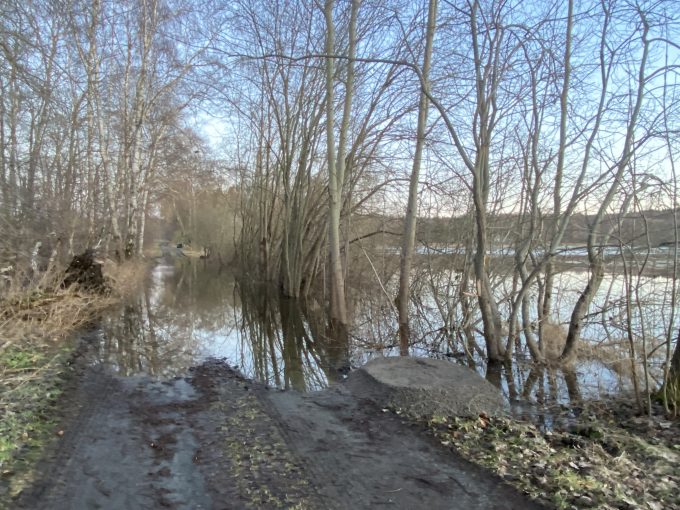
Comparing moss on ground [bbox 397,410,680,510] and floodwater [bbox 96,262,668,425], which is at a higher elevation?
moss on ground [bbox 397,410,680,510]

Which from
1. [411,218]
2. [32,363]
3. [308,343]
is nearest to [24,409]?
[32,363]

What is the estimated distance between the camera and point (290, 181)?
777 inches

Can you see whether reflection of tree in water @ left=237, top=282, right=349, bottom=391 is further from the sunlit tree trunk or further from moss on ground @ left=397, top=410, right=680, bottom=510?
moss on ground @ left=397, top=410, right=680, bottom=510

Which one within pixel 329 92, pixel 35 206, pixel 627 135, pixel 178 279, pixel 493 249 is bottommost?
pixel 178 279

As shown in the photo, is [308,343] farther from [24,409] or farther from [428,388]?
[24,409]

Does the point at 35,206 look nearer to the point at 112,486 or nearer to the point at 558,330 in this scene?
the point at 112,486

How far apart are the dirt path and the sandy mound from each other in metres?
0.34

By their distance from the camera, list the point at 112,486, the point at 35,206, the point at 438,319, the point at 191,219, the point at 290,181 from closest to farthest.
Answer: the point at 112,486
the point at 35,206
the point at 438,319
the point at 290,181
the point at 191,219

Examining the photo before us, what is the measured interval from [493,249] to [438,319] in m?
2.40

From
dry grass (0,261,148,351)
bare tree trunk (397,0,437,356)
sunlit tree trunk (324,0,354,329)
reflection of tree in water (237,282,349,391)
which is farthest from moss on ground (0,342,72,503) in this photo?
sunlit tree trunk (324,0,354,329)

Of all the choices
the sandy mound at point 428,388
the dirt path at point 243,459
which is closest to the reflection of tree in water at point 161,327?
the dirt path at point 243,459

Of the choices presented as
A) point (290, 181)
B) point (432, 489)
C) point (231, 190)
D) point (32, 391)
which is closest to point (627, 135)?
point (432, 489)

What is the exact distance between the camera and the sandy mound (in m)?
5.61

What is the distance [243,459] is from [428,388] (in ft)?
8.32
